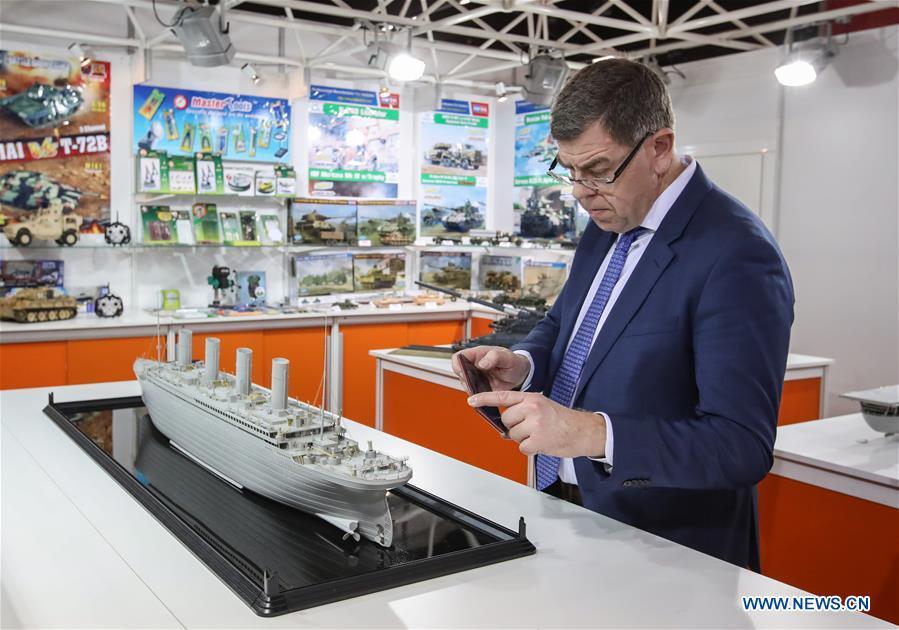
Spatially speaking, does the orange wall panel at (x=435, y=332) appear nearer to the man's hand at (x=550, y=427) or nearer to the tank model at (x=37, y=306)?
the tank model at (x=37, y=306)

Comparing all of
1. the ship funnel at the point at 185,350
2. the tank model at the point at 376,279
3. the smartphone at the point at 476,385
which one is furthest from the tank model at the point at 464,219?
the smartphone at the point at 476,385

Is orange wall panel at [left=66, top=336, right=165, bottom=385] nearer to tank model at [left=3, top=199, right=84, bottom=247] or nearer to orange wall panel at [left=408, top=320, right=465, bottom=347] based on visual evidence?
tank model at [left=3, top=199, right=84, bottom=247]

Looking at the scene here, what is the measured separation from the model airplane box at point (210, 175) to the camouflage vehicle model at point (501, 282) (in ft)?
9.42

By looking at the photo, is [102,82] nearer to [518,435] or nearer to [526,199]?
[526,199]

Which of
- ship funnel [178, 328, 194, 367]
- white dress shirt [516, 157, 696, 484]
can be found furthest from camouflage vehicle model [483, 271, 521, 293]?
white dress shirt [516, 157, 696, 484]

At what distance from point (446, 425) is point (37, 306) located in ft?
9.73

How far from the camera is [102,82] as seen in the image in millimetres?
6430

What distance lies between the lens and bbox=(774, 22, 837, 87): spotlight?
578 cm

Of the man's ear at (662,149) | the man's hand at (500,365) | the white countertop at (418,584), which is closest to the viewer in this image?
the white countertop at (418,584)

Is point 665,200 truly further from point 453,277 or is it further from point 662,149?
point 453,277

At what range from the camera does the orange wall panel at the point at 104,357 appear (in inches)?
221

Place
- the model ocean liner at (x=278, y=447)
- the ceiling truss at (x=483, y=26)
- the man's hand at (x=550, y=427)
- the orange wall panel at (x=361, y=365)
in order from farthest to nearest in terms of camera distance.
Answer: the orange wall panel at (x=361, y=365) → the ceiling truss at (x=483, y=26) → the model ocean liner at (x=278, y=447) → the man's hand at (x=550, y=427)

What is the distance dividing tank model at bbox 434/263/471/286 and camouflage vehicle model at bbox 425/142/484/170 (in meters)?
1.02

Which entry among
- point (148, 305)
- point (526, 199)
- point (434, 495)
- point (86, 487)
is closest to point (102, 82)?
point (148, 305)
